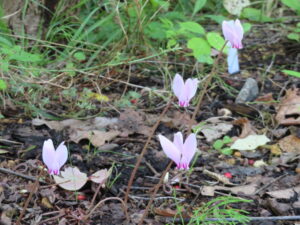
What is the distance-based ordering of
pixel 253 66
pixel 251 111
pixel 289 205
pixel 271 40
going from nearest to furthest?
pixel 289 205 < pixel 251 111 < pixel 253 66 < pixel 271 40

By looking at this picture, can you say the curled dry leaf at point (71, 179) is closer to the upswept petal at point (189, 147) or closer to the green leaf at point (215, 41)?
the upswept petal at point (189, 147)

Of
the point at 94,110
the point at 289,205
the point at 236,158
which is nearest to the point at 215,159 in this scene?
the point at 236,158

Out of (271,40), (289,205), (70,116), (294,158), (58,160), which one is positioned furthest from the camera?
(271,40)

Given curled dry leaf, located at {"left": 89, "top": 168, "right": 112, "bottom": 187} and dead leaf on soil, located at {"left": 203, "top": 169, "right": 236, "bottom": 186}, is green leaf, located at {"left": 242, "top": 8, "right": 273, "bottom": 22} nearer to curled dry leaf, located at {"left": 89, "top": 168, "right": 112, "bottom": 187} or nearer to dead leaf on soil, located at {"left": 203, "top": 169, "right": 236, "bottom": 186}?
dead leaf on soil, located at {"left": 203, "top": 169, "right": 236, "bottom": 186}

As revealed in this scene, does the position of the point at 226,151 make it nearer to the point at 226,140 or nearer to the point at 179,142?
the point at 226,140

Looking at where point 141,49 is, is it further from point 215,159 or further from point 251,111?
point 215,159

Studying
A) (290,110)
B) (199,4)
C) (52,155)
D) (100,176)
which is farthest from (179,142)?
(199,4)

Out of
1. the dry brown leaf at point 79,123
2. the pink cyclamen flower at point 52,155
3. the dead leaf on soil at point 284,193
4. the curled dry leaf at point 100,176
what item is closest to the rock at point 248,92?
the dry brown leaf at point 79,123

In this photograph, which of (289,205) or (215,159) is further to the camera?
(215,159)
